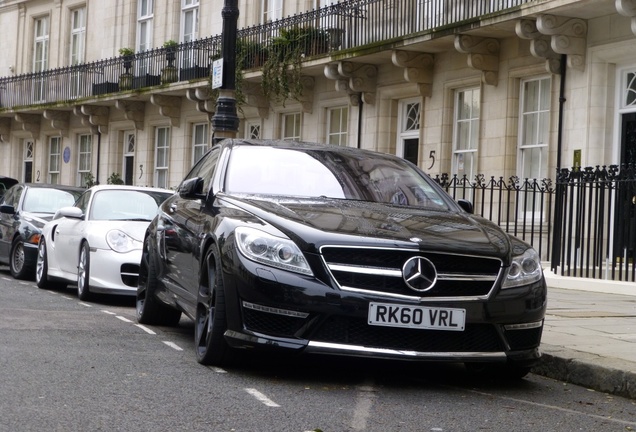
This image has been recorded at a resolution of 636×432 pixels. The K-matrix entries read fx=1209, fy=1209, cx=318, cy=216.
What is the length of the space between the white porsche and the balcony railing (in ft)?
25.4

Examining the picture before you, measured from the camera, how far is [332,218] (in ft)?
25.0

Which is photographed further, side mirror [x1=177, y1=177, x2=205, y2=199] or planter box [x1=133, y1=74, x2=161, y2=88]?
planter box [x1=133, y1=74, x2=161, y2=88]

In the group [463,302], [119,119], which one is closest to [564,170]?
[463,302]

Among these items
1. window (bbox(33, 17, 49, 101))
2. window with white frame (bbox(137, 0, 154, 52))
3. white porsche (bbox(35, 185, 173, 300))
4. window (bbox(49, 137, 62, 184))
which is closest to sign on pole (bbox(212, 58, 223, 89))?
white porsche (bbox(35, 185, 173, 300))

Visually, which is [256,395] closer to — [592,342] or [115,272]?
[592,342]

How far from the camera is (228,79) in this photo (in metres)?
15.9

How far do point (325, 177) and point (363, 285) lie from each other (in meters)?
1.77

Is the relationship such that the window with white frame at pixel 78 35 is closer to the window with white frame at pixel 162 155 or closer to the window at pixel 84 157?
the window at pixel 84 157

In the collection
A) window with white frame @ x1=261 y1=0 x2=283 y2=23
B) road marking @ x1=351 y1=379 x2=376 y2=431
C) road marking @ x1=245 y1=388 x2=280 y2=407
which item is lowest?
road marking @ x1=351 y1=379 x2=376 y2=431

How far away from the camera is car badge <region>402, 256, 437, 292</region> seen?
7.14 metres

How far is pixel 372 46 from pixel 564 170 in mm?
7740

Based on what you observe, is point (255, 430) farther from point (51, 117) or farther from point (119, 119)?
point (51, 117)

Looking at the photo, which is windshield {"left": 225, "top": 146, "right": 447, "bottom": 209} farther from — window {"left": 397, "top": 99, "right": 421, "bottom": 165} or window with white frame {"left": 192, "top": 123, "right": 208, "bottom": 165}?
window with white frame {"left": 192, "top": 123, "right": 208, "bottom": 165}

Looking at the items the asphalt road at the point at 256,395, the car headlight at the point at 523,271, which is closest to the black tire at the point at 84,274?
the asphalt road at the point at 256,395
